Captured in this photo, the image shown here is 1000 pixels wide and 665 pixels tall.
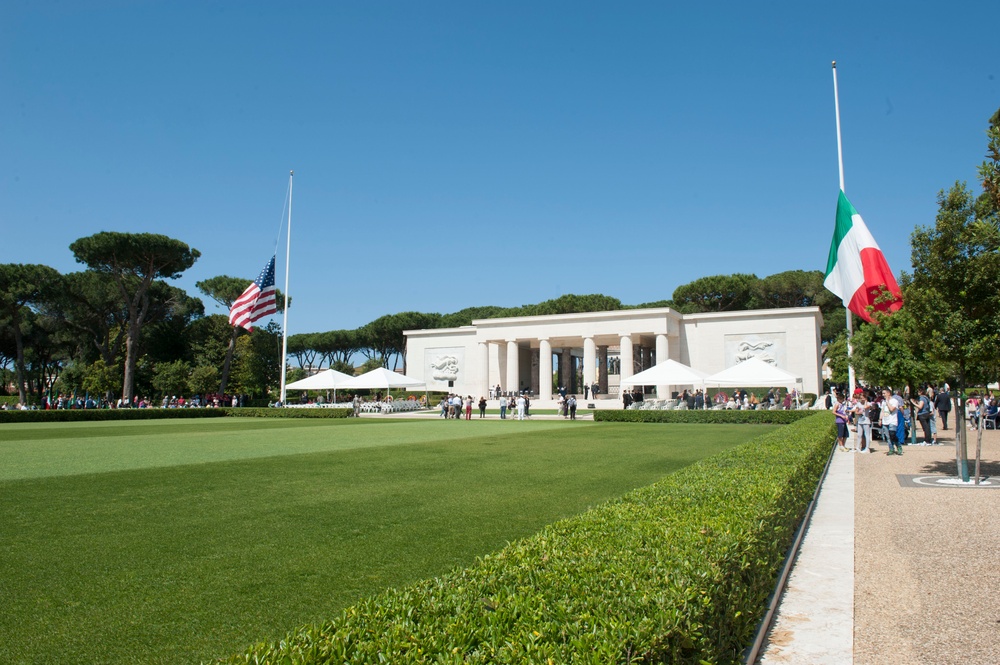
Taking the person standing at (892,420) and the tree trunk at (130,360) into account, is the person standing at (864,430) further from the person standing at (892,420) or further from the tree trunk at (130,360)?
the tree trunk at (130,360)

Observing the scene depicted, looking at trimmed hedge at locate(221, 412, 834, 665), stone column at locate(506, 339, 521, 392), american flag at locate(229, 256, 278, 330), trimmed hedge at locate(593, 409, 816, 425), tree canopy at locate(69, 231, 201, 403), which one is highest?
tree canopy at locate(69, 231, 201, 403)

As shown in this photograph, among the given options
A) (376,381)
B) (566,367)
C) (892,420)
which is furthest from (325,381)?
(892,420)

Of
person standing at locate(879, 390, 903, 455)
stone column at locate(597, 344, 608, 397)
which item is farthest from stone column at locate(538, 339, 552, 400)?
person standing at locate(879, 390, 903, 455)

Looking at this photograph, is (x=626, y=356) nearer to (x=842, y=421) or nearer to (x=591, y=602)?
(x=842, y=421)

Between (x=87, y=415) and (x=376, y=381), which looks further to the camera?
(x=376, y=381)

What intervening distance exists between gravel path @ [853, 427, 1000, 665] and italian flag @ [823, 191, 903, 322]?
9221mm

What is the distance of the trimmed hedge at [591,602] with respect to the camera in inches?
95.8

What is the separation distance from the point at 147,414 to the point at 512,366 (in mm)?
29431

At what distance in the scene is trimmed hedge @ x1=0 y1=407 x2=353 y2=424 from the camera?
32375 millimetres

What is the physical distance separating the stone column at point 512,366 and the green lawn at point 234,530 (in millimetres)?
42210

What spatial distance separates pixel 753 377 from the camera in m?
30.7

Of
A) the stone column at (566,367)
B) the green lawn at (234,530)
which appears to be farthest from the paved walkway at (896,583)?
the stone column at (566,367)

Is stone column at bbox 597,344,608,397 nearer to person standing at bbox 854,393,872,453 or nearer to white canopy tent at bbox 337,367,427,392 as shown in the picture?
white canopy tent at bbox 337,367,427,392

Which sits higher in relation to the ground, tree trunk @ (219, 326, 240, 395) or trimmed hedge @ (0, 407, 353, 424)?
tree trunk @ (219, 326, 240, 395)
